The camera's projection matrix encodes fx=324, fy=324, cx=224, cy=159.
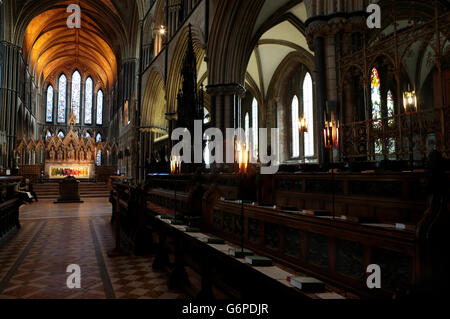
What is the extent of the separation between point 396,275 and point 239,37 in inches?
378

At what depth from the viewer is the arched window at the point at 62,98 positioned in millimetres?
34531

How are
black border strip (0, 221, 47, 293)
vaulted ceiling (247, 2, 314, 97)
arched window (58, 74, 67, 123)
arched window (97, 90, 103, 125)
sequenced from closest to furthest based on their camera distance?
1. black border strip (0, 221, 47, 293)
2. vaulted ceiling (247, 2, 314, 97)
3. arched window (58, 74, 67, 123)
4. arched window (97, 90, 103, 125)

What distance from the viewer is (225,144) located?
10.2 meters

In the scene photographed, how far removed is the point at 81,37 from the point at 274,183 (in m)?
30.3

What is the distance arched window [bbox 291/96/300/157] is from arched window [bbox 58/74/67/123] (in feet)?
91.5

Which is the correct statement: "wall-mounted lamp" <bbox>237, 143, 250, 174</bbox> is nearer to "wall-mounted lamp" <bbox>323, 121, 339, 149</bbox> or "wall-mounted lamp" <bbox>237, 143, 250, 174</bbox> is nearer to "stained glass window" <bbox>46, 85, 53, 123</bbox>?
"wall-mounted lamp" <bbox>323, 121, 339, 149</bbox>

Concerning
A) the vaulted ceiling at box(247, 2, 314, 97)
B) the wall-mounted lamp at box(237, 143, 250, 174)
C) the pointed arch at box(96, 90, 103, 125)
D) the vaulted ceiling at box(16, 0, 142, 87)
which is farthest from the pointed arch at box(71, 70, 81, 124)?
the wall-mounted lamp at box(237, 143, 250, 174)

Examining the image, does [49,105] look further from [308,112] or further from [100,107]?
[308,112]

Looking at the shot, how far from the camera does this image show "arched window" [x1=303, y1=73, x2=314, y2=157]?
47.0 feet

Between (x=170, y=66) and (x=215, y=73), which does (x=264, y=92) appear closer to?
(x=170, y=66)

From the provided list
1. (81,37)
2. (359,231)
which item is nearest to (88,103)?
(81,37)

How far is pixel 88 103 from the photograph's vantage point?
35750mm
